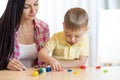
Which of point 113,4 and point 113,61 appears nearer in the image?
point 113,61

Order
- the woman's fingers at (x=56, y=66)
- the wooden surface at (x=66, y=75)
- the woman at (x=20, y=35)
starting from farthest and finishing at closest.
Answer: the woman at (x=20, y=35) < the woman's fingers at (x=56, y=66) < the wooden surface at (x=66, y=75)

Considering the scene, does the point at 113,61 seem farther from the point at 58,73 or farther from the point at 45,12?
the point at 58,73

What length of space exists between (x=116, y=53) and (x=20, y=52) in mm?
870

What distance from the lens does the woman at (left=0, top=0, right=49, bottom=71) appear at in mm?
1521

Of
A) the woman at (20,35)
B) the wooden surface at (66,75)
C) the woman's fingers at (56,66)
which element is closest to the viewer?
the wooden surface at (66,75)

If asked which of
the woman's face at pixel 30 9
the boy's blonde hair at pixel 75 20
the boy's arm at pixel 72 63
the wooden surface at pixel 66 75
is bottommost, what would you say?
the wooden surface at pixel 66 75

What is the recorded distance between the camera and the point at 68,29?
1.44 m

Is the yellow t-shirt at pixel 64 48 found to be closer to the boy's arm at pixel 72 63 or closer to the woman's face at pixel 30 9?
the boy's arm at pixel 72 63

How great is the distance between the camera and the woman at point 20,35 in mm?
1521

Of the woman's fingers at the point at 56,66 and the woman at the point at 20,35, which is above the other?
the woman at the point at 20,35

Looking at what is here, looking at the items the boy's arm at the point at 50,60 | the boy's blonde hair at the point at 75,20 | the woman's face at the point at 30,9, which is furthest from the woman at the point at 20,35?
the boy's blonde hair at the point at 75,20

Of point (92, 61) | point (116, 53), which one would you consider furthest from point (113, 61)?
point (92, 61)

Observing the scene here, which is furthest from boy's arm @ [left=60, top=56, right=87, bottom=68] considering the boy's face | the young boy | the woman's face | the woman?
the woman's face

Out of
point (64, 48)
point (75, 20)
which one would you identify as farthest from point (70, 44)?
point (75, 20)
